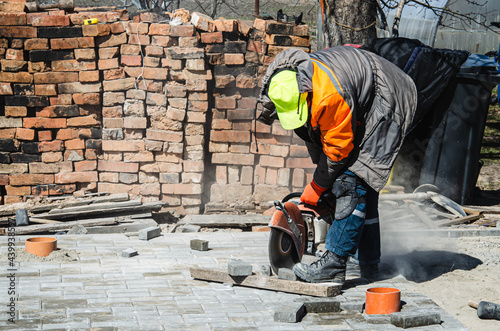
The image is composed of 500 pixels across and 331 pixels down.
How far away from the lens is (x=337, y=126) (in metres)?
3.36

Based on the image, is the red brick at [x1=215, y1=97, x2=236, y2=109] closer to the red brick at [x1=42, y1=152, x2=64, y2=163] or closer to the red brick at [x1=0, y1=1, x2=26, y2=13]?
the red brick at [x1=42, y1=152, x2=64, y2=163]

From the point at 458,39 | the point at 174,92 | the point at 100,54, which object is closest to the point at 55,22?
the point at 100,54

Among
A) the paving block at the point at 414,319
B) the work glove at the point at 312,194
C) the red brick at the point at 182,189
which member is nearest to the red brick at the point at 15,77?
the red brick at the point at 182,189

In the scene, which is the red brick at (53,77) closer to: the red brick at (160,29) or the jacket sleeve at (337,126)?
the red brick at (160,29)

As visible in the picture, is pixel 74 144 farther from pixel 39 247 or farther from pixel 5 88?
pixel 39 247

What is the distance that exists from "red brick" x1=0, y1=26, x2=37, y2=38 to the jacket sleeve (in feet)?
13.2

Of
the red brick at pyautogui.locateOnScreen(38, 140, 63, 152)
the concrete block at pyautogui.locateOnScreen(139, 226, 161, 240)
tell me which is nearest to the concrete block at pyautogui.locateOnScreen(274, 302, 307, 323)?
the concrete block at pyautogui.locateOnScreen(139, 226, 161, 240)

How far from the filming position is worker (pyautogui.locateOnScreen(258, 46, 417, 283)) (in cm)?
334

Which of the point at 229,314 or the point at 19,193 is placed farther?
the point at 19,193

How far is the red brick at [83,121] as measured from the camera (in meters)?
6.34

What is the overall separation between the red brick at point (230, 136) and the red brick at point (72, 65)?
1.51 m

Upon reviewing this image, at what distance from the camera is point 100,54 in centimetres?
623

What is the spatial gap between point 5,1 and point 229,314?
15.5 feet

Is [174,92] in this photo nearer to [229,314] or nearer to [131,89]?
[131,89]
